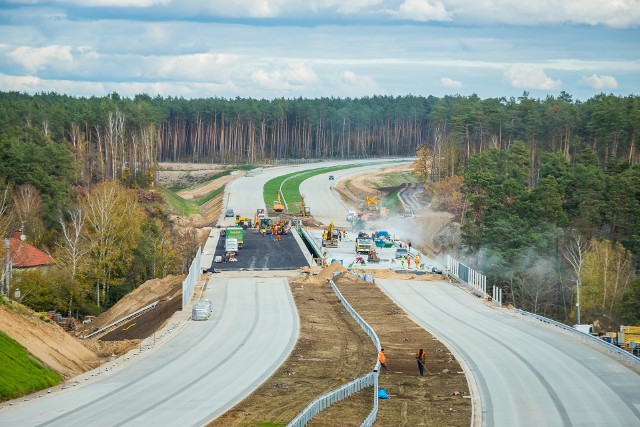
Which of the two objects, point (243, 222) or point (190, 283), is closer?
point (190, 283)

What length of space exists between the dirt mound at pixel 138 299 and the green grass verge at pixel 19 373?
77.6 ft

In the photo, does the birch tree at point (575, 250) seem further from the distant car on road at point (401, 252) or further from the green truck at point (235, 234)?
the green truck at point (235, 234)

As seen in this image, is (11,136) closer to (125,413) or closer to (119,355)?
(119,355)

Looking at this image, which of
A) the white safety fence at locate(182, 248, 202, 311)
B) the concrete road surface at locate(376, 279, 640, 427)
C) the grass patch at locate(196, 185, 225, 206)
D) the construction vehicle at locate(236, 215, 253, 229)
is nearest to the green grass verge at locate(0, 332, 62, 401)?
the concrete road surface at locate(376, 279, 640, 427)

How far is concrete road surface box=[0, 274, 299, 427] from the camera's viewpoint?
117 feet

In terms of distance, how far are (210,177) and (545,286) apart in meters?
→ 113

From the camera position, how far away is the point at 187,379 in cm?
4334

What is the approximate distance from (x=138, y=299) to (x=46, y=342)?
29.3m

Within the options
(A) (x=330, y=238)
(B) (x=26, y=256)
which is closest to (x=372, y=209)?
(A) (x=330, y=238)

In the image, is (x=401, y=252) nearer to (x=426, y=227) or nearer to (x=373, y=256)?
(x=373, y=256)

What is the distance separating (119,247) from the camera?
83125mm

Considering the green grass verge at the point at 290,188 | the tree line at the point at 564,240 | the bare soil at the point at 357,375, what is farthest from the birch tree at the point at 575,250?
the green grass verge at the point at 290,188

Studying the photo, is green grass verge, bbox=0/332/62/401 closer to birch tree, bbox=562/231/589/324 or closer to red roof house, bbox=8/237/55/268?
red roof house, bbox=8/237/55/268

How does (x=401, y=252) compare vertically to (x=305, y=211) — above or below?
below
